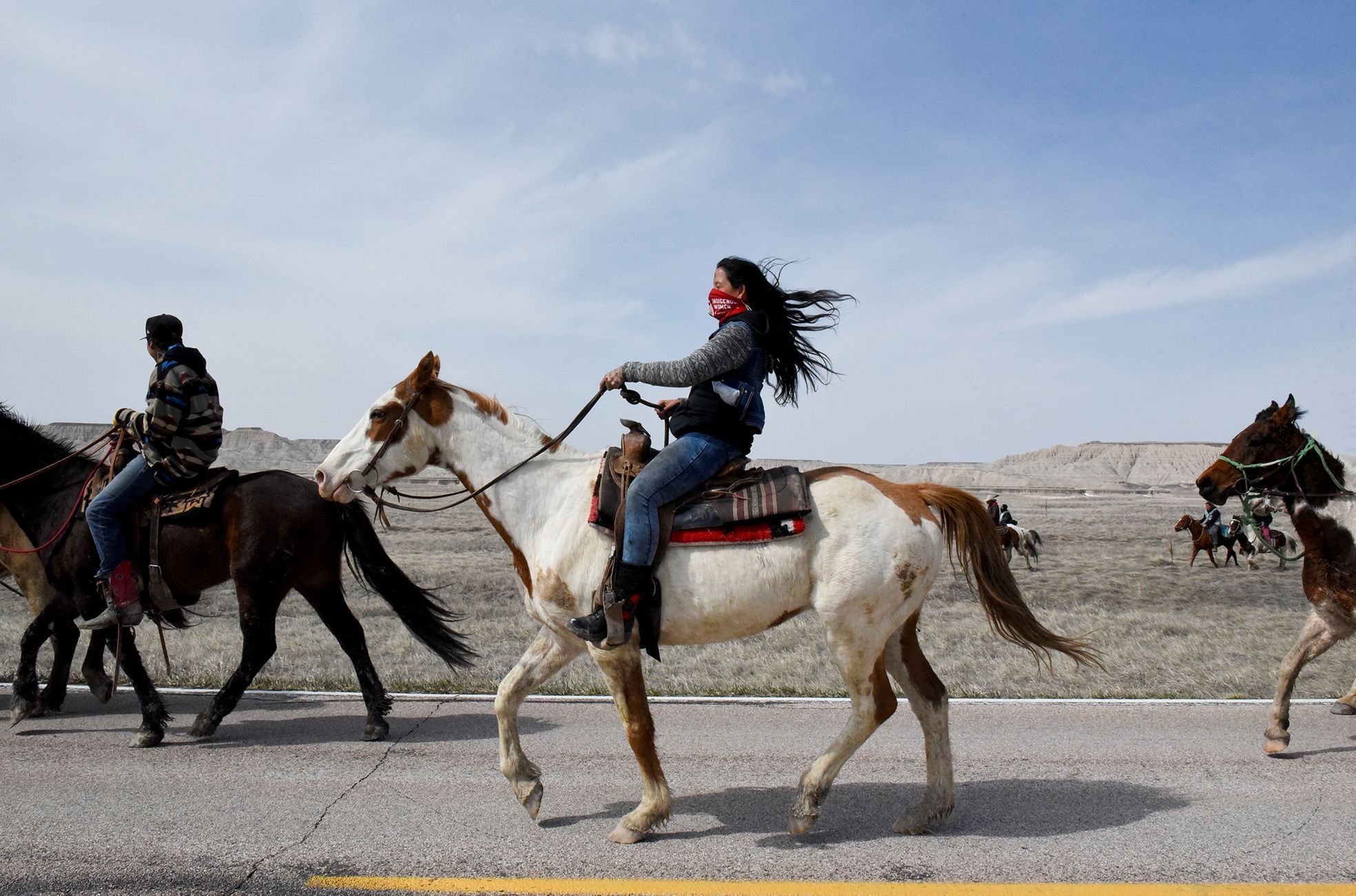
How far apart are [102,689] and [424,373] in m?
4.42

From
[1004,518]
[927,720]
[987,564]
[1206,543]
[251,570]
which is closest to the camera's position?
[927,720]

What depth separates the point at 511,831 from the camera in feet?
14.8

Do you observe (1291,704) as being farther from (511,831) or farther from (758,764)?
(511,831)

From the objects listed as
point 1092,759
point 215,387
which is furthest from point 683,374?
point 215,387

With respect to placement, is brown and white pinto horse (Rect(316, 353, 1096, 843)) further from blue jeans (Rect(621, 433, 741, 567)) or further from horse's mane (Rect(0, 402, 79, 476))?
horse's mane (Rect(0, 402, 79, 476))

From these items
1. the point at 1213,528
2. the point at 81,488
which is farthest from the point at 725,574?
the point at 1213,528

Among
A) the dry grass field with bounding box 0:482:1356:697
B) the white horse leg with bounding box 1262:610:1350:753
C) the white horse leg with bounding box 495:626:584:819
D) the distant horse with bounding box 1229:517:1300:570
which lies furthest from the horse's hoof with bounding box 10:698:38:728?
the distant horse with bounding box 1229:517:1300:570

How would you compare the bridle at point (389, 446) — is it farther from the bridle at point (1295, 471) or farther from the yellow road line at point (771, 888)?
the bridle at point (1295, 471)

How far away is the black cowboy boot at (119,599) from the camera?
6.54m

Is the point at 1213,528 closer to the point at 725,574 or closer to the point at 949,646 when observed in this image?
the point at 949,646

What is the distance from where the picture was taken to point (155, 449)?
666cm

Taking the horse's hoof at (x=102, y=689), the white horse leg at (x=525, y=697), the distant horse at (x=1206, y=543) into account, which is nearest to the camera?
the white horse leg at (x=525, y=697)

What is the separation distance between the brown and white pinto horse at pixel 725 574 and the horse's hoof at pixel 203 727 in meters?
2.39

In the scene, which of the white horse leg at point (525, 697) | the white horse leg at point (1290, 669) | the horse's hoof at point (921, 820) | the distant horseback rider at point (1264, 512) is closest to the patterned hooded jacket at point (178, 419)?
→ the white horse leg at point (525, 697)
